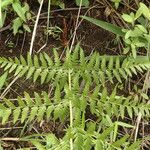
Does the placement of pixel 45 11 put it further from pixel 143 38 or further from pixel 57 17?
pixel 143 38

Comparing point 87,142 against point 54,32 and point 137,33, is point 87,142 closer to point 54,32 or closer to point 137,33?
point 137,33

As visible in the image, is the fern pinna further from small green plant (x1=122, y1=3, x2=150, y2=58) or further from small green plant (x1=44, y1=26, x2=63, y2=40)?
small green plant (x1=44, y1=26, x2=63, y2=40)

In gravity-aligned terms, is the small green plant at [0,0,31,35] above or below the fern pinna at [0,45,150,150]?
above

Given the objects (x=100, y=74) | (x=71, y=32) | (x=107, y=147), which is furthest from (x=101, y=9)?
(x=107, y=147)

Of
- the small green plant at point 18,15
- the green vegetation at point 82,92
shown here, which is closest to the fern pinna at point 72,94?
the green vegetation at point 82,92

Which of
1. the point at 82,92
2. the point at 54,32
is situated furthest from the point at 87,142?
the point at 54,32

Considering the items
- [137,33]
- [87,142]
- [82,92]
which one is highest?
[137,33]

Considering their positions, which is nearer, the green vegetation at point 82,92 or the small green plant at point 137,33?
the green vegetation at point 82,92

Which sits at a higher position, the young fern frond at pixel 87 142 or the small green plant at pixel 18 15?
the small green plant at pixel 18 15

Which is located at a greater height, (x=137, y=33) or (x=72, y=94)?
(x=137, y=33)

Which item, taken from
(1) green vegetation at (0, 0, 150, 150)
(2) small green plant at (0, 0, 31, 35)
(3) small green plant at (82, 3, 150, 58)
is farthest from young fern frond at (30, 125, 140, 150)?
(2) small green plant at (0, 0, 31, 35)

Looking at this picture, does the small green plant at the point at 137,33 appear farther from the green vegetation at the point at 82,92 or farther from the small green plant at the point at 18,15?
the small green plant at the point at 18,15
